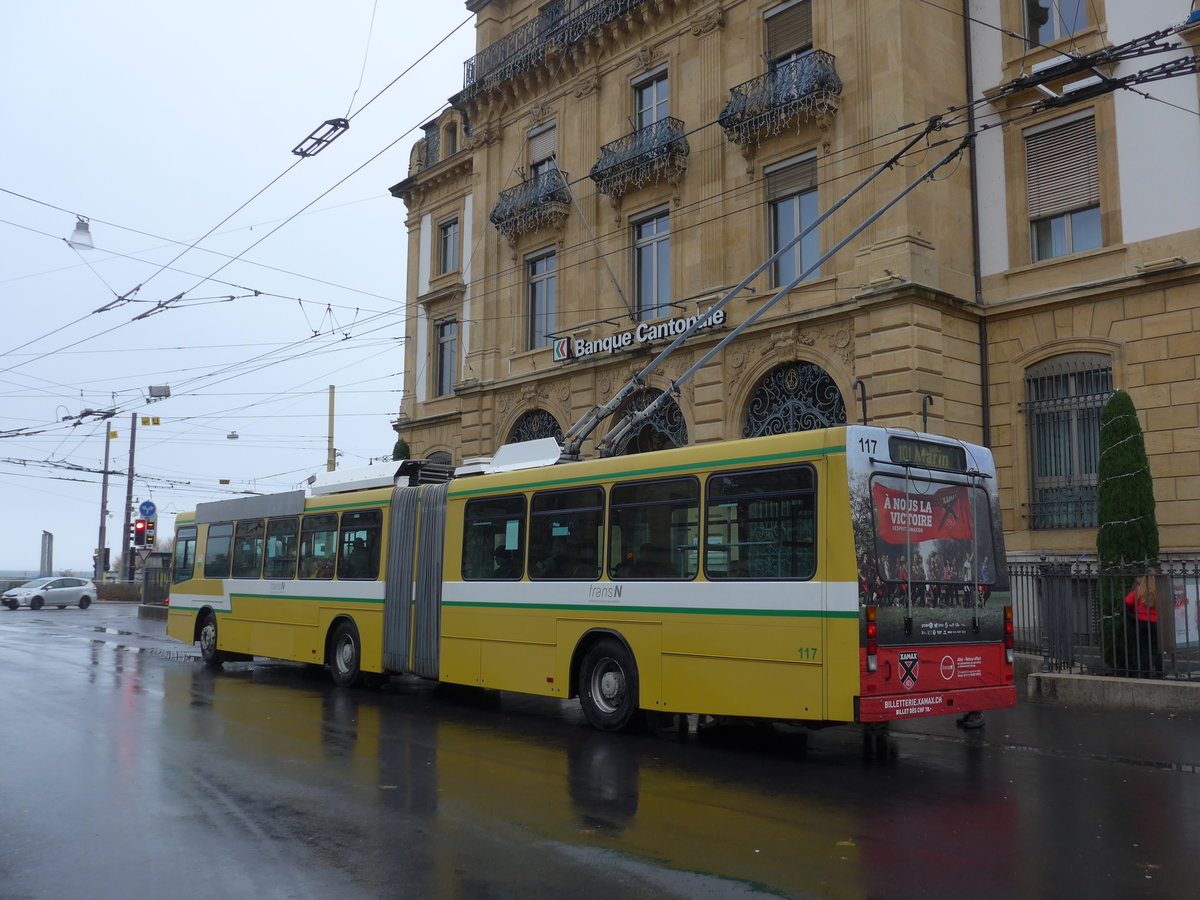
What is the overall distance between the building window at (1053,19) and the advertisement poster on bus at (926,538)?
1185 cm

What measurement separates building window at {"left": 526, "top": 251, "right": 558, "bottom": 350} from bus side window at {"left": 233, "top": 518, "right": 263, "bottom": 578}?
34.4ft

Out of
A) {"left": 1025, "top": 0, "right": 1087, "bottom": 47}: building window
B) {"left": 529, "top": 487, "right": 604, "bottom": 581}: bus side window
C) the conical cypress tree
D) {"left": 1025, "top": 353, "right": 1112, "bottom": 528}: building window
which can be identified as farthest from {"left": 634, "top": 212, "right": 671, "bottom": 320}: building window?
{"left": 529, "top": 487, "right": 604, "bottom": 581}: bus side window

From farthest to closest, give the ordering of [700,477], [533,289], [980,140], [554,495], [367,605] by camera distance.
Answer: [533,289] → [980,140] → [367,605] → [554,495] → [700,477]

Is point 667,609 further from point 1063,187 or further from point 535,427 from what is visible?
point 535,427

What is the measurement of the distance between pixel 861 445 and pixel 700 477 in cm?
179

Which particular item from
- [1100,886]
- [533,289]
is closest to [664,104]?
[533,289]

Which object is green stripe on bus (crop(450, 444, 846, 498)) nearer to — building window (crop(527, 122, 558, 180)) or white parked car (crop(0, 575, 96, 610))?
building window (crop(527, 122, 558, 180))

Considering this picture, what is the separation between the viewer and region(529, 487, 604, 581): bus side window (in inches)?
472

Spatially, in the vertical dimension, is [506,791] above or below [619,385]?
below

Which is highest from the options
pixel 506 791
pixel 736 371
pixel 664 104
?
pixel 664 104

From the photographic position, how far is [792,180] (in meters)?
21.9

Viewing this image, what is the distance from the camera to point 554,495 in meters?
12.6

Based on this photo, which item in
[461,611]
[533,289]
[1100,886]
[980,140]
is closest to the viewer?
[1100,886]

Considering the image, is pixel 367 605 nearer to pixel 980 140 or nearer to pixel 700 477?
pixel 700 477
